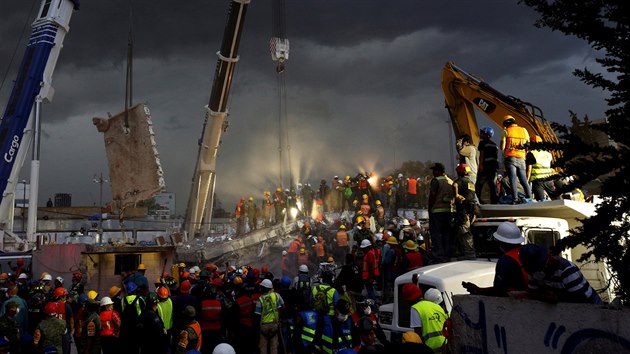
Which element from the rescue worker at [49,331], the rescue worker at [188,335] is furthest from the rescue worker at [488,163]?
the rescue worker at [49,331]

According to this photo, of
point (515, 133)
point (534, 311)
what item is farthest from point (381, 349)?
point (515, 133)

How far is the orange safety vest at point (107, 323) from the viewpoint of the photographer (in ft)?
29.0

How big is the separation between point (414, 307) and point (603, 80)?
133 inches

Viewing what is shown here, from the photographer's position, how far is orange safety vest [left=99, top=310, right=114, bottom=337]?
29.0 feet

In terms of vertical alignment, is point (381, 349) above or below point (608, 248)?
below

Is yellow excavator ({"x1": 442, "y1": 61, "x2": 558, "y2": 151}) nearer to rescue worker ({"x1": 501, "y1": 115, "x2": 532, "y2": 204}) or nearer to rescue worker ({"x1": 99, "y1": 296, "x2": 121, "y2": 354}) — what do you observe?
rescue worker ({"x1": 501, "y1": 115, "x2": 532, "y2": 204})

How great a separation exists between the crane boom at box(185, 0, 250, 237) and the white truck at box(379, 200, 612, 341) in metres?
20.1

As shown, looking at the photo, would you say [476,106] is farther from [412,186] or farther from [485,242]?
[412,186]

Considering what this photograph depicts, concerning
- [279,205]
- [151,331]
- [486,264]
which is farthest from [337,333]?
[279,205]

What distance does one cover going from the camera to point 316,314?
7.62 meters

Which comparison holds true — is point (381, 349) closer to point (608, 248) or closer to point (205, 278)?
point (608, 248)

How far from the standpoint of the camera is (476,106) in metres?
14.0

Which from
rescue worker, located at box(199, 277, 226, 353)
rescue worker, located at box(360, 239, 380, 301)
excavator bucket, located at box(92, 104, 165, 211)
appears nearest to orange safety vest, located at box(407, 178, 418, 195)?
excavator bucket, located at box(92, 104, 165, 211)

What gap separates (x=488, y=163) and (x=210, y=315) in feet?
21.1
